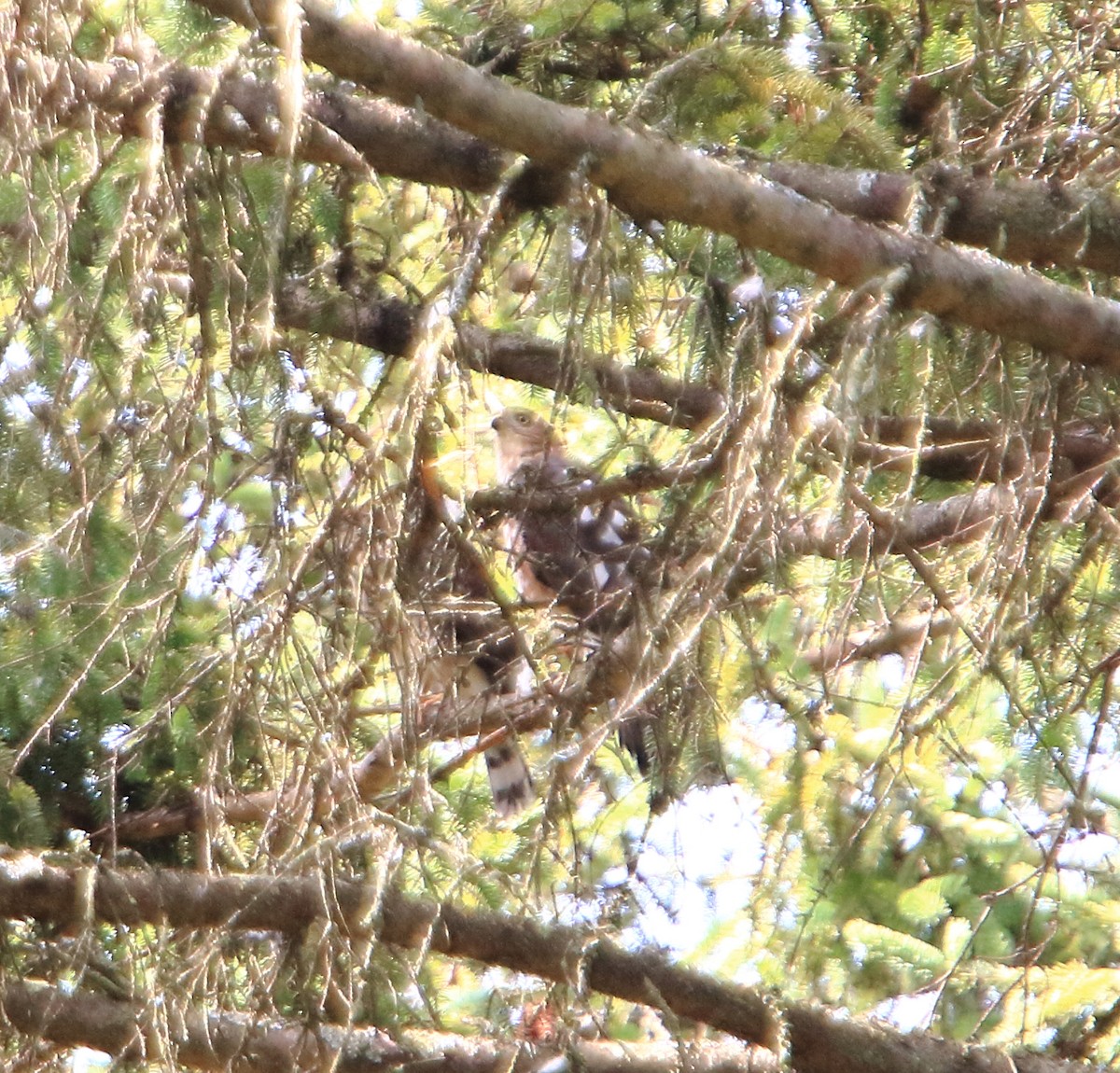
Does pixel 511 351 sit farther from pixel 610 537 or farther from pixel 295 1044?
pixel 610 537

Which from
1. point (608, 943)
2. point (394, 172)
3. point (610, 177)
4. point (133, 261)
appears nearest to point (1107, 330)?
point (610, 177)

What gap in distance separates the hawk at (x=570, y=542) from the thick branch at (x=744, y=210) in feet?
1.57

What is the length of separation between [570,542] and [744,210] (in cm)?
211

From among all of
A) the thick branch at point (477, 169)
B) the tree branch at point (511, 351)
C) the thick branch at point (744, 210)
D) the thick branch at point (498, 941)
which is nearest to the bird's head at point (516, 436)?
the tree branch at point (511, 351)

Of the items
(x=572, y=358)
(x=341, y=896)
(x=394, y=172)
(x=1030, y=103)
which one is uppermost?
(x=1030, y=103)

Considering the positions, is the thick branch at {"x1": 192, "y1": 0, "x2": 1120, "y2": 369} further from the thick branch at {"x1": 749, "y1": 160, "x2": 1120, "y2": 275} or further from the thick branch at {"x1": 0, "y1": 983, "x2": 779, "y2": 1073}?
the thick branch at {"x1": 0, "y1": 983, "x2": 779, "y2": 1073}

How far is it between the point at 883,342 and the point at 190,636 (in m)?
2.52

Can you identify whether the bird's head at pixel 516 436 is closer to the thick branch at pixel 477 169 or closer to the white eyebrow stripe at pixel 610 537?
the white eyebrow stripe at pixel 610 537

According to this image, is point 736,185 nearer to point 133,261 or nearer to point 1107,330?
point 1107,330

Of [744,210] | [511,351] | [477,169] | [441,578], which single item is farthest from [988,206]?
[511,351]

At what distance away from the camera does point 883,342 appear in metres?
2.34

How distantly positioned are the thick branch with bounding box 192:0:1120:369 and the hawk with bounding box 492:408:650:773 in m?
0.48

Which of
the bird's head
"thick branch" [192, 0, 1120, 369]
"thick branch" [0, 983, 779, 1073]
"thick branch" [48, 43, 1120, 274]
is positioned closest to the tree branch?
"thick branch" [48, 43, 1120, 274]

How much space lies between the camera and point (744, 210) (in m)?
2.44
